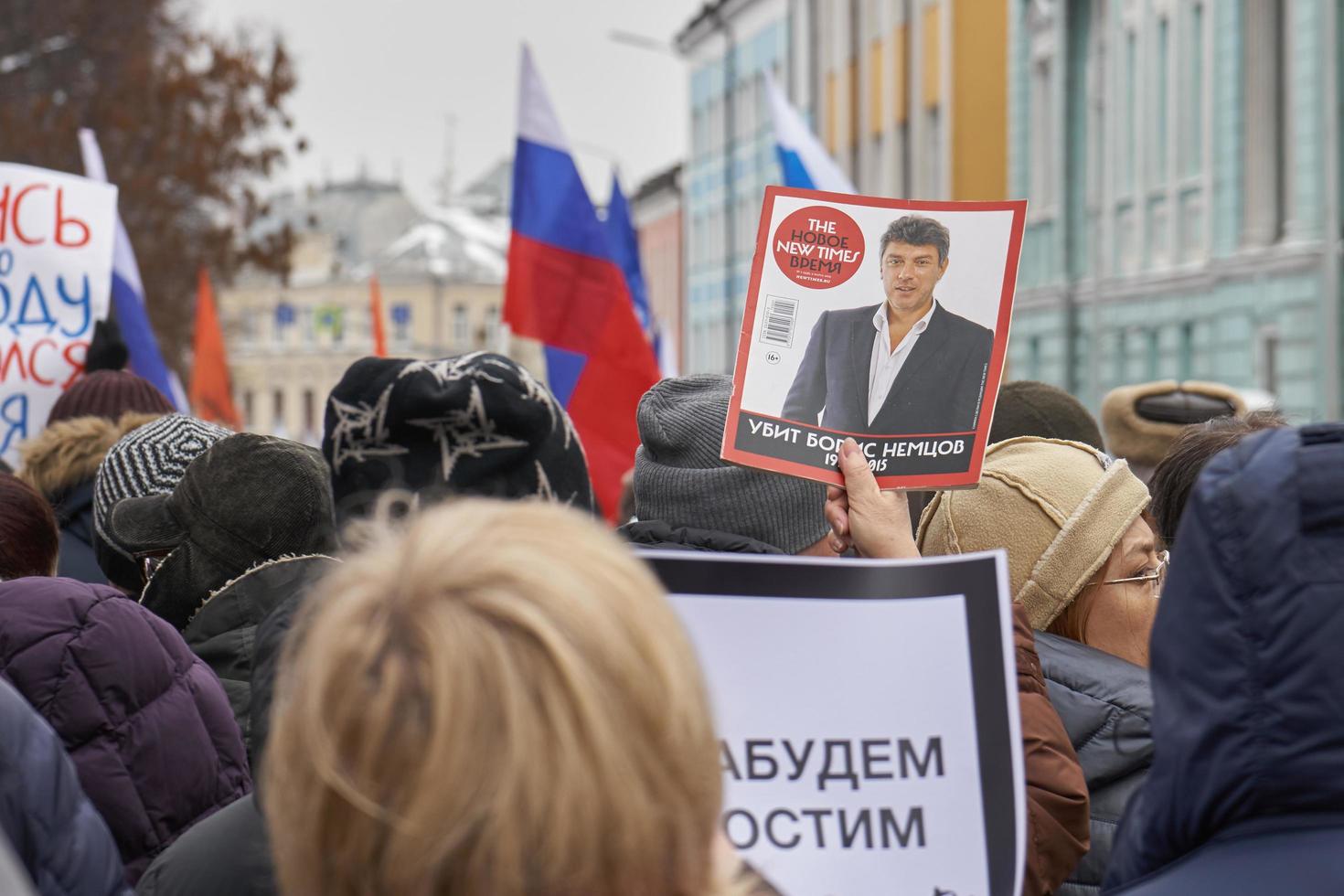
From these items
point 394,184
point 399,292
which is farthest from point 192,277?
point 394,184

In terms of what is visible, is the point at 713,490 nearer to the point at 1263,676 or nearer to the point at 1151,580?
the point at 1151,580

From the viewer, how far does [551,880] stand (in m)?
1.54

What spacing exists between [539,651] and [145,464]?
2.85 meters

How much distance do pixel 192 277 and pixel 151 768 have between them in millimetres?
24252

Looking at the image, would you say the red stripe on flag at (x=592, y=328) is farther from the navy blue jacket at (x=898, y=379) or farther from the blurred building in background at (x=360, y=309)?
the blurred building in background at (x=360, y=309)

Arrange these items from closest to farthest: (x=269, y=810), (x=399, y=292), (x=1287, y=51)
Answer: (x=269, y=810) < (x=1287, y=51) < (x=399, y=292)

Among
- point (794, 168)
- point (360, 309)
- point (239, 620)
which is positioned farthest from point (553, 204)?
point (360, 309)

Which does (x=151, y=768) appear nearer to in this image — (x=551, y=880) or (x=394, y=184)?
(x=551, y=880)

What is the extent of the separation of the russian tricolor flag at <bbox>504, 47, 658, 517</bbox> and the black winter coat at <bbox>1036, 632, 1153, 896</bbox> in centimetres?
515

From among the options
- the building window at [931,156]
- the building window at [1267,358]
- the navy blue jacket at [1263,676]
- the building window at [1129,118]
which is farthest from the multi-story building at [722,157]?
the navy blue jacket at [1263,676]

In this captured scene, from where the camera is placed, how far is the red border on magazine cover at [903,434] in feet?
9.98

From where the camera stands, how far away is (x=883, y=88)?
1405 inches

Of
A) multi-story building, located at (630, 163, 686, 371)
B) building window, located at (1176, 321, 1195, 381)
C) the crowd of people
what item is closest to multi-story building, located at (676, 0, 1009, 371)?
building window, located at (1176, 321, 1195, 381)

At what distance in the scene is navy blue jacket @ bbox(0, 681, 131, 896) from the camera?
2.28 meters
